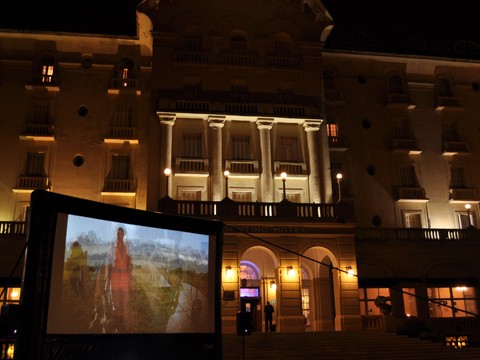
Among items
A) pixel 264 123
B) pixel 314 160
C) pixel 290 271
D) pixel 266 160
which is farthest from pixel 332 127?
pixel 290 271

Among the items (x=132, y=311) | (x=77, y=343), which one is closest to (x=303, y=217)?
(x=132, y=311)

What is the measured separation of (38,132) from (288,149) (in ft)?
52.8

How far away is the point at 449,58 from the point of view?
38938mm

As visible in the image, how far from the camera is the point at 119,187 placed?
108 ft

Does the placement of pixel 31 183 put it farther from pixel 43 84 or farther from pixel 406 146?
pixel 406 146

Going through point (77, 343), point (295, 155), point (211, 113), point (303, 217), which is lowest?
point (77, 343)

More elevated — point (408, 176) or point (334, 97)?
point (334, 97)

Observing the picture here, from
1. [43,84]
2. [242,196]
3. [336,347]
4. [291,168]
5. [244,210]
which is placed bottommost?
[336,347]

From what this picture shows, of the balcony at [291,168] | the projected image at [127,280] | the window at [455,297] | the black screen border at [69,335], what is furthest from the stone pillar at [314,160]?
the black screen border at [69,335]

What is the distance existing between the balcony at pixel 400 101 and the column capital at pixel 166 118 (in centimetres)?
1612

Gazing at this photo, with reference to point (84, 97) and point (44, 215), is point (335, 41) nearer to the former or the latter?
point (84, 97)

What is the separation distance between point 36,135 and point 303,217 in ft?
58.2

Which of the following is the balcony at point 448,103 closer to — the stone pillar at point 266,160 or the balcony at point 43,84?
the stone pillar at point 266,160

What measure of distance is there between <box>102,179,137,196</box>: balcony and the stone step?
1283 cm
